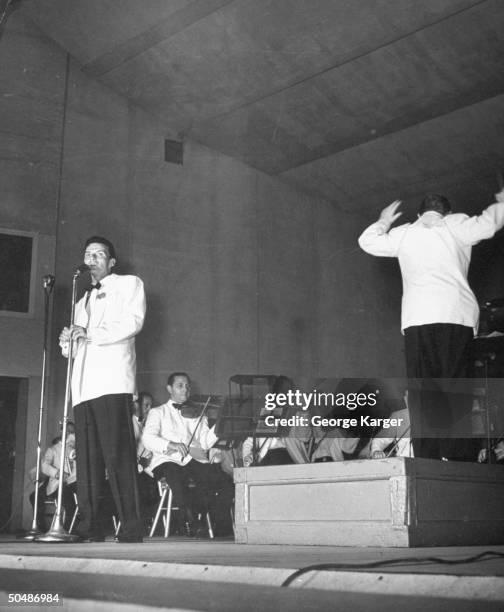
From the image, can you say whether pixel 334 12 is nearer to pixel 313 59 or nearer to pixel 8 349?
pixel 313 59

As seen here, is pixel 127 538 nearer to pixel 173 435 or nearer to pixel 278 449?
pixel 173 435

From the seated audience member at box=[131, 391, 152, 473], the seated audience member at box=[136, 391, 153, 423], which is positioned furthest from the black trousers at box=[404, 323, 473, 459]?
the seated audience member at box=[136, 391, 153, 423]

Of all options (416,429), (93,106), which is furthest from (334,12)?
(416,429)

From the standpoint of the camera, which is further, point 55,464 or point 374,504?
point 55,464

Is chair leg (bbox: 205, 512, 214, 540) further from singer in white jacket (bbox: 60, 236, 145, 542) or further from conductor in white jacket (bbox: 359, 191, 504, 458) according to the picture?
conductor in white jacket (bbox: 359, 191, 504, 458)

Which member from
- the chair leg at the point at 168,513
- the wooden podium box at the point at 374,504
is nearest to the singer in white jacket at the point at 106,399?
the wooden podium box at the point at 374,504

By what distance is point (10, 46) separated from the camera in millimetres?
6402

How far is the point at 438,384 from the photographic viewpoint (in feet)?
9.69

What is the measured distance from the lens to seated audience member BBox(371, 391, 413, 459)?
4199 mm

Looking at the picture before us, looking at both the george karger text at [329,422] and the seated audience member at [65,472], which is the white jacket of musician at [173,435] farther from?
the seated audience member at [65,472]

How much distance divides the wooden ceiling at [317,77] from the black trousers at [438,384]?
11.7ft

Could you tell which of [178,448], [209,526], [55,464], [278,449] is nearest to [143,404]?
[55,464]

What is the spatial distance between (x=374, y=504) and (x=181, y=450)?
101 inches

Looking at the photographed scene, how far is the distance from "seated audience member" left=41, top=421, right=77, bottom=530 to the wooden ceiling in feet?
10.0
